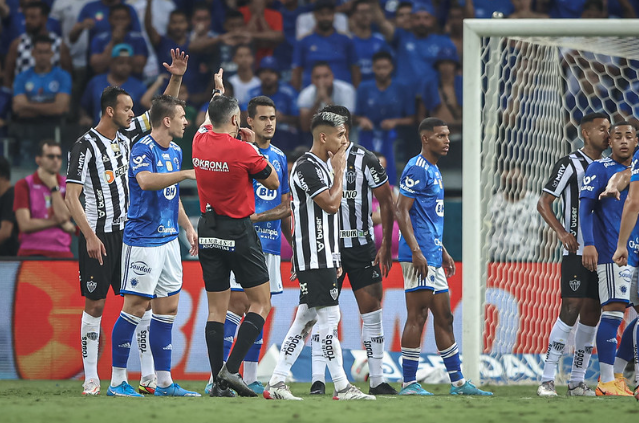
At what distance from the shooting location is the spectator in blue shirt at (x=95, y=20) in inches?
513

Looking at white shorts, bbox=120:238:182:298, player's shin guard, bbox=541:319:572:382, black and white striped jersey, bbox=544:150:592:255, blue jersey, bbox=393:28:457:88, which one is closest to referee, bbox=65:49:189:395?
white shorts, bbox=120:238:182:298

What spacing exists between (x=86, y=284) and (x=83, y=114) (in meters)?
5.65

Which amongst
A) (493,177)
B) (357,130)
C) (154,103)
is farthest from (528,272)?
(154,103)

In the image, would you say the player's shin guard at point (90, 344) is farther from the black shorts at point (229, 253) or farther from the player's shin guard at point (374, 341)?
the player's shin guard at point (374, 341)

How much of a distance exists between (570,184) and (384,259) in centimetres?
184

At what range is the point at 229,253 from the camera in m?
6.52

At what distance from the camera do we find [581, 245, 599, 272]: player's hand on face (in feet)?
24.4

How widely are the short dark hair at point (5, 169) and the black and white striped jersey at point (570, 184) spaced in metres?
6.34

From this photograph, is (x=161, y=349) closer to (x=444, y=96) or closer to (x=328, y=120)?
(x=328, y=120)

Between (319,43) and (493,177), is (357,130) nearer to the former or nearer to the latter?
(319,43)

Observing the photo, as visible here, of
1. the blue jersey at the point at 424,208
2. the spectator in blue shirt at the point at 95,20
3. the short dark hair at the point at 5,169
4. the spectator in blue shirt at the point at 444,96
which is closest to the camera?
the blue jersey at the point at 424,208

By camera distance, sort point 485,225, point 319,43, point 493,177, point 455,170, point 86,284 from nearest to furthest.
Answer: point 86,284
point 485,225
point 493,177
point 455,170
point 319,43

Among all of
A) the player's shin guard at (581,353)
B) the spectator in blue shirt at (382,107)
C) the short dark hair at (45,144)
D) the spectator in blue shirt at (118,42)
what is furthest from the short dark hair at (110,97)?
the spectator in blue shirt at (118,42)

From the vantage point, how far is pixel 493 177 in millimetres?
9195
